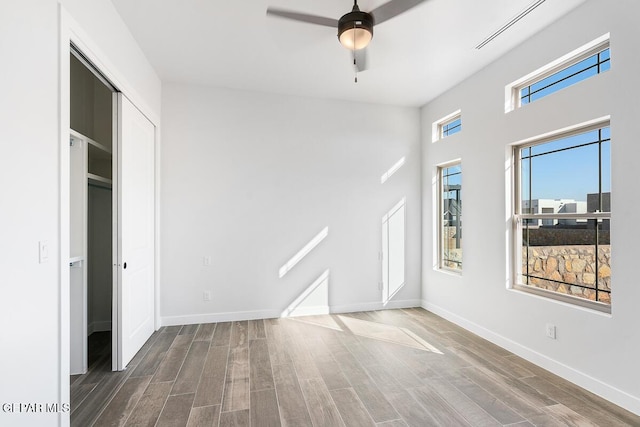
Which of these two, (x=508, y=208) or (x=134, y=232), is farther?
(x=508, y=208)

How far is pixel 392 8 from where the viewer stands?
2.03 metres

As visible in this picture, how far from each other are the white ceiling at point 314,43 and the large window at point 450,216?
3.76ft

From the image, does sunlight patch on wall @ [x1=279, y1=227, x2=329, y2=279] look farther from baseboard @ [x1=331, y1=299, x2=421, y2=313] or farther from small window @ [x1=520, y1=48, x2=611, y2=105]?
small window @ [x1=520, y1=48, x2=611, y2=105]

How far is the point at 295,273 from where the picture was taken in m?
4.21

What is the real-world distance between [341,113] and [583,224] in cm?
304

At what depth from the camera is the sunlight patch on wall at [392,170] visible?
179 inches

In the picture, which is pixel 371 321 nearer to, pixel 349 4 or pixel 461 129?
pixel 461 129

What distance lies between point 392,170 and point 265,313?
2717 mm

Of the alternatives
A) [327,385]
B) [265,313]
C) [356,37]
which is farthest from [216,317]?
[356,37]

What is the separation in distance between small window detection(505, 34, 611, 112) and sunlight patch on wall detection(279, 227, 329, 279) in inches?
102
